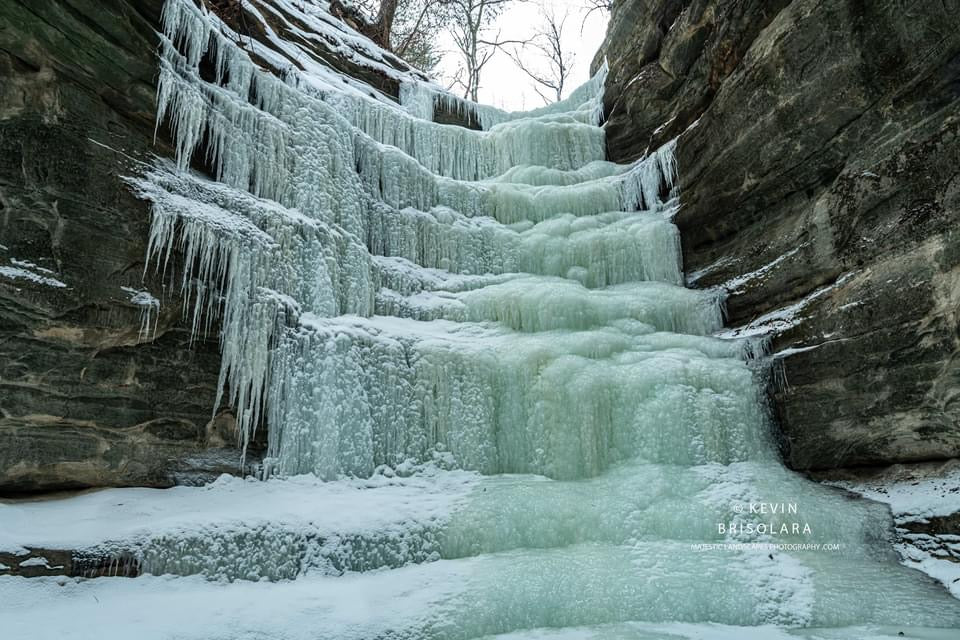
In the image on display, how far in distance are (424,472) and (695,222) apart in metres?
5.60

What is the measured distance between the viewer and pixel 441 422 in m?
6.29

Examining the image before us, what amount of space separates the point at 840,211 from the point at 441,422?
5.01 metres

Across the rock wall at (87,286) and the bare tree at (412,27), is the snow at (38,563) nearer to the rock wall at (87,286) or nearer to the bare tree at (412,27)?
the rock wall at (87,286)

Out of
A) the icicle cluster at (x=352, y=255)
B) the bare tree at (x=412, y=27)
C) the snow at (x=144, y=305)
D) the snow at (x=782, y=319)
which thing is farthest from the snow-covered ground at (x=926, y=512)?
the bare tree at (x=412, y=27)

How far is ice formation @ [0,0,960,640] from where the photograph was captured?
13.0 feet

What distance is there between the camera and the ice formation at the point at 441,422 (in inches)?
156

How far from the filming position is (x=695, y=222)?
849cm

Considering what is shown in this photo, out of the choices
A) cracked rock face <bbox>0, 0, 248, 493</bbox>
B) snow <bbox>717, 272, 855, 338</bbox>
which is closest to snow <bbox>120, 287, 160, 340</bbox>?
cracked rock face <bbox>0, 0, 248, 493</bbox>

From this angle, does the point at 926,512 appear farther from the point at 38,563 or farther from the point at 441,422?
the point at 38,563

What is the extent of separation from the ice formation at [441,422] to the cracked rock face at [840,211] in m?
0.61

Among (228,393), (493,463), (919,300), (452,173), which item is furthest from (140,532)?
(452,173)

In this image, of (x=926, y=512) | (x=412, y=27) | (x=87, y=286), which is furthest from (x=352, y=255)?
(x=412, y=27)

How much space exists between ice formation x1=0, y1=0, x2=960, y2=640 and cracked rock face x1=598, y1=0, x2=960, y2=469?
2.01ft

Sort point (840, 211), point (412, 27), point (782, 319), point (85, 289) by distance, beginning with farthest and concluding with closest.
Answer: point (412, 27) < point (782, 319) < point (840, 211) < point (85, 289)
